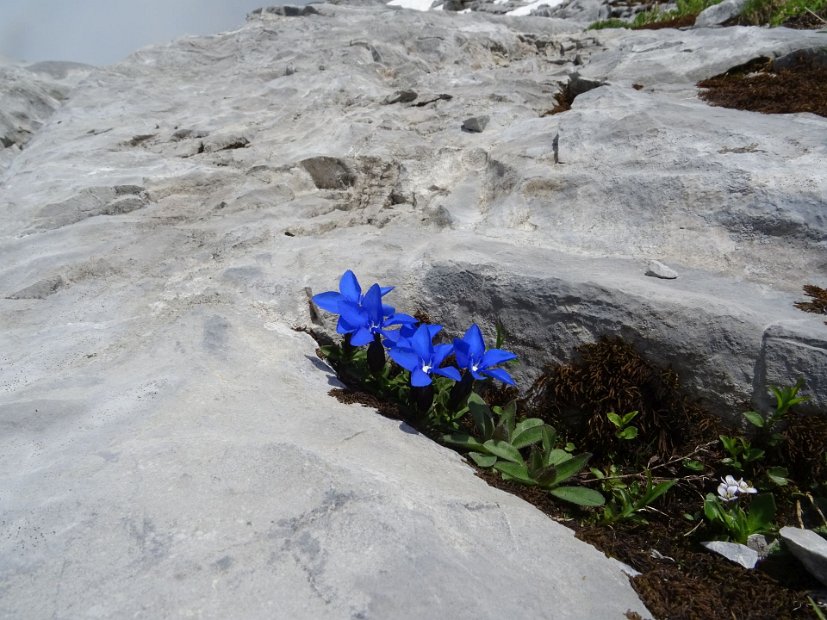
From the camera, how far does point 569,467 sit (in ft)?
8.45

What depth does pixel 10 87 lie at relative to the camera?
357 inches

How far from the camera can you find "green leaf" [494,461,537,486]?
8.39 ft

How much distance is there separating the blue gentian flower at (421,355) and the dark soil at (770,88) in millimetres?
4025

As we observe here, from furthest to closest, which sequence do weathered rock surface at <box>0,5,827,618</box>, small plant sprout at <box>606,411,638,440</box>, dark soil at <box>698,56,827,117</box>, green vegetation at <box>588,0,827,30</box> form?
green vegetation at <box>588,0,827,30</box>, dark soil at <box>698,56,827,117</box>, small plant sprout at <box>606,411,638,440</box>, weathered rock surface at <box>0,5,827,618</box>

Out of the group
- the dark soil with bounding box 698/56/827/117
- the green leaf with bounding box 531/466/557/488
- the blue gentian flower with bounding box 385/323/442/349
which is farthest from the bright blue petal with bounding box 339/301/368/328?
the dark soil with bounding box 698/56/827/117

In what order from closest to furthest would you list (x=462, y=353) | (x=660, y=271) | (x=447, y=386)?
(x=462, y=353) < (x=447, y=386) < (x=660, y=271)

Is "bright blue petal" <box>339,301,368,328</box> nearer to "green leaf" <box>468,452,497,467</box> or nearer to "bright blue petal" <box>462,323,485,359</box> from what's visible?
"bright blue petal" <box>462,323,485,359</box>

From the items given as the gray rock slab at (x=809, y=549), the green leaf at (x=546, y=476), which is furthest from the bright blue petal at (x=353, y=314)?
the gray rock slab at (x=809, y=549)

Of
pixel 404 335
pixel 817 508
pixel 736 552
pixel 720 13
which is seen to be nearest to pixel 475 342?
pixel 404 335

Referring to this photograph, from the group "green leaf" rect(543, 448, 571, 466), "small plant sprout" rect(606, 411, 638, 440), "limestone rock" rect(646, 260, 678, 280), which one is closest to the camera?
"green leaf" rect(543, 448, 571, 466)

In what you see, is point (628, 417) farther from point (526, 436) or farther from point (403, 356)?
point (403, 356)

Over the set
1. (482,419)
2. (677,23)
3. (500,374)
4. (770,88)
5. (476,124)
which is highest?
(677,23)

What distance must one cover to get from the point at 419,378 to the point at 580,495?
86 cm

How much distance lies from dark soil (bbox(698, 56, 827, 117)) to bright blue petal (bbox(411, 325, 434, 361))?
403 centimetres
